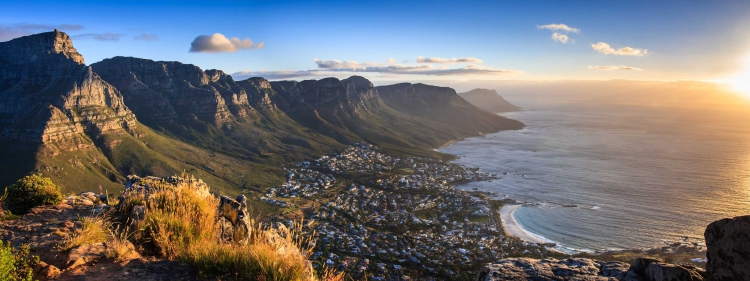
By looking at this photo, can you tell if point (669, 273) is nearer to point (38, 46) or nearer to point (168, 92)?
point (38, 46)

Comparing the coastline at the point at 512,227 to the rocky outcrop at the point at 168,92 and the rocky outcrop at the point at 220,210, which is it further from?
the rocky outcrop at the point at 168,92

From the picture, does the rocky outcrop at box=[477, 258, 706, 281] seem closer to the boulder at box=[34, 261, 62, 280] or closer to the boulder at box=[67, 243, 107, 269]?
the boulder at box=[67, 243, 107, 269]

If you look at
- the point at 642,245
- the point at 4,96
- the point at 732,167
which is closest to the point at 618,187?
the point at 642,245

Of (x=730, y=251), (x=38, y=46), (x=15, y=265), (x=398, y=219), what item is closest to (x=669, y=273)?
(x=730, y=251)

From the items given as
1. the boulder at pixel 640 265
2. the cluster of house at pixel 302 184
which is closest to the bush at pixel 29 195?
the boulder at pixel 640 265

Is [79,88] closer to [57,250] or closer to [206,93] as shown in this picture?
[206,93]

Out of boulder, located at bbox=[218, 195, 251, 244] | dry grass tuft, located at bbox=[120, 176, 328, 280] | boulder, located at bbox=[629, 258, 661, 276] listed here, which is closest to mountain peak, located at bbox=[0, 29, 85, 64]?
boulder, located at bbox=[218, 195, 251, 244]
